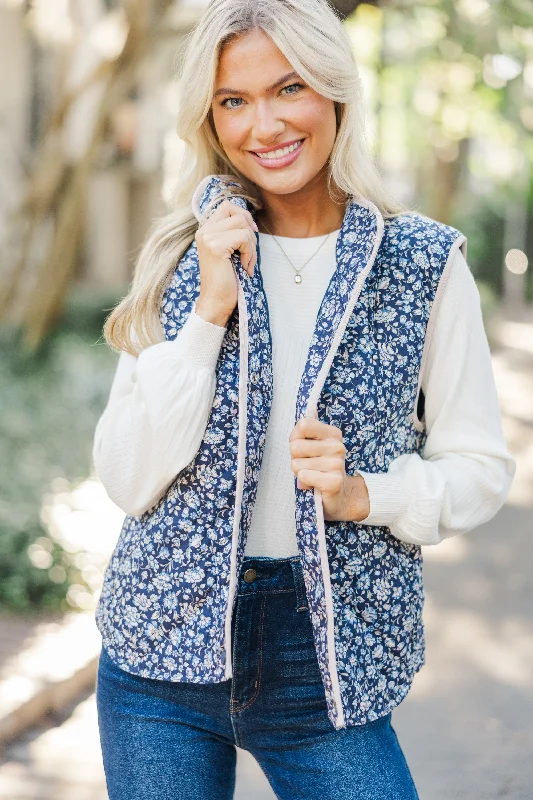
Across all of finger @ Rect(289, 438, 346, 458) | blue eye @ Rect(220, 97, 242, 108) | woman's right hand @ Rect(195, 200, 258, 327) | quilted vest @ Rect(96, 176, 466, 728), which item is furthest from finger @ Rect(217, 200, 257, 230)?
finger @ Rect(289, 438, 346, 458)

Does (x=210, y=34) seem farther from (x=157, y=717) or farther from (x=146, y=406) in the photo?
(x=157, y=717)

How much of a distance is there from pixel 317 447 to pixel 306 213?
644 mm

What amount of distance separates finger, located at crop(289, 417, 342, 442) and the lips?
572 millimetres

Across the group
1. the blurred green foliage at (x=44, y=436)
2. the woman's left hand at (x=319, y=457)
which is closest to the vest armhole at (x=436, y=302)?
the woman's left hand at (x=319, y=457)

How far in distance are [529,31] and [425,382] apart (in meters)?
5.18

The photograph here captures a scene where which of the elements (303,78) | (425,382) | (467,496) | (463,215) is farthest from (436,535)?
(463,215)

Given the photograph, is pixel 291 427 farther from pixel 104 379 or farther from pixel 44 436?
pixel 104 379

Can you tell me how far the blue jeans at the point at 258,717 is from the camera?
6.77 ft

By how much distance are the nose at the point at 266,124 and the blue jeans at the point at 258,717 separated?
2.74 feet

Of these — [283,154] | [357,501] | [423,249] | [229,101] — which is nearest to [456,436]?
[357,501]

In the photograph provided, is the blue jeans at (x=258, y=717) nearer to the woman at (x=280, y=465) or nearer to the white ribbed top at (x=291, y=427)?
the woman at (x=280, y=465)

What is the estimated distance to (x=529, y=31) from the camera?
21.9 feet

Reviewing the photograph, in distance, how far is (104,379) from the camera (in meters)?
10.3

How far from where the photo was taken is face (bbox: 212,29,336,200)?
214 centimetres
